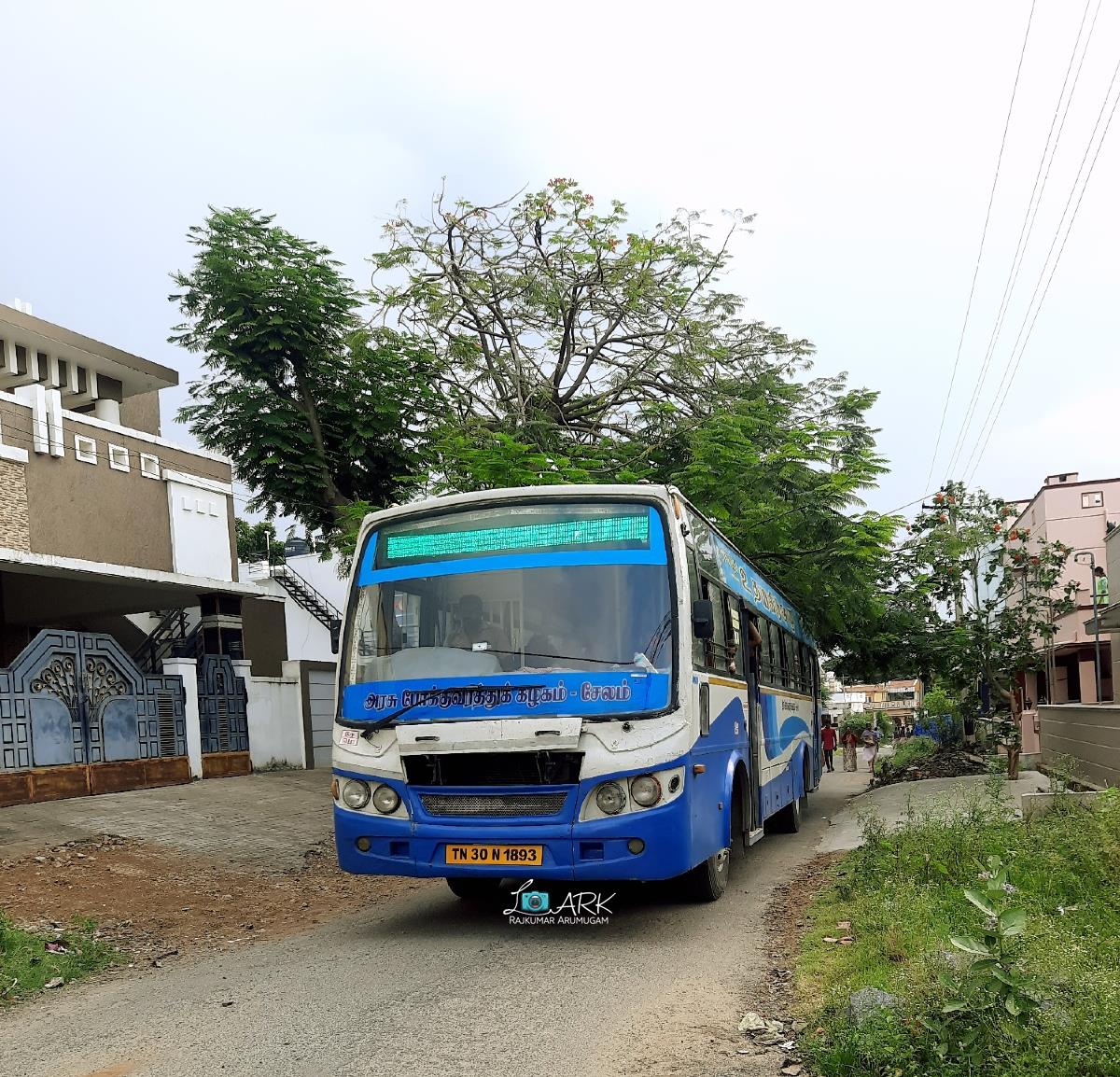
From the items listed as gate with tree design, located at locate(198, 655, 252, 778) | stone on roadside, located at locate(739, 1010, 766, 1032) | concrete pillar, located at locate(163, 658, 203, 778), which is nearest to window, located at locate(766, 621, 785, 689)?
stone on roadside, located at locate(739, 1010, 766, 1032)

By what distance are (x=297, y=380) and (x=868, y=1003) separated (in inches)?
655

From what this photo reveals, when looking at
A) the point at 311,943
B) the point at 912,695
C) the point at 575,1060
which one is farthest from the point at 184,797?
the point at 912,695

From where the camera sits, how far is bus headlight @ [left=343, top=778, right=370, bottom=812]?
311 inches

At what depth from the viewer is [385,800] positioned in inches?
307

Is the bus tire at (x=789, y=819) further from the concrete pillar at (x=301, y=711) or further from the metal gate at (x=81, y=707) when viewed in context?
the concrete pillar at (x=301, y=711)

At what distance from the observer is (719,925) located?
27.0ft

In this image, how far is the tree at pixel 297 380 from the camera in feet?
62.6

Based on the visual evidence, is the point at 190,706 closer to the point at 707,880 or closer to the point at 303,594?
the point at 707,880

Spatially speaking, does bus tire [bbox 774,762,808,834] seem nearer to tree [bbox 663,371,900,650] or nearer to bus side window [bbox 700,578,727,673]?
tree [bbox 663,371,900,650]

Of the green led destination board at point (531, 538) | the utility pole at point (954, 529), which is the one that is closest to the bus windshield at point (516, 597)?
the green led destination board at point (531, 538)

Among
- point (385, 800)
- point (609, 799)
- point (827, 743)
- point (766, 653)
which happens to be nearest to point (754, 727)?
point (766, 653)

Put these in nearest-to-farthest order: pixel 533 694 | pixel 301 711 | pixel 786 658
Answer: pixel 533 694
pixel 786 658
pixel 301 711

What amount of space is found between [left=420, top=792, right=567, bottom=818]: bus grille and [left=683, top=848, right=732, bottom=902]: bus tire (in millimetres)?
1754

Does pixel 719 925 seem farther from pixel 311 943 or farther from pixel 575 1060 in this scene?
pixel 575 1060
